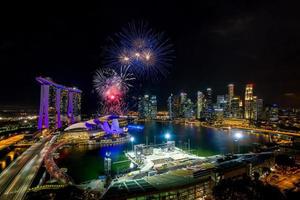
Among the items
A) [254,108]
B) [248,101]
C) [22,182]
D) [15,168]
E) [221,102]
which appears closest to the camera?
[22,182]

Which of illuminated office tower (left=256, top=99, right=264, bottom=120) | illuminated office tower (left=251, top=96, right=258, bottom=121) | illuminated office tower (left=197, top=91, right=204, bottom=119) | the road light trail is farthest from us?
illuminated office tower (left=197, top=91, right=204, bottom=119)

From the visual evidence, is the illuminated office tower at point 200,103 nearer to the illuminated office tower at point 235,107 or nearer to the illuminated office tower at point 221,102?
the illuminated office tower at point 221,102

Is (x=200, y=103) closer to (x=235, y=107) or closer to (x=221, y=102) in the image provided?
(x=221, y=102)

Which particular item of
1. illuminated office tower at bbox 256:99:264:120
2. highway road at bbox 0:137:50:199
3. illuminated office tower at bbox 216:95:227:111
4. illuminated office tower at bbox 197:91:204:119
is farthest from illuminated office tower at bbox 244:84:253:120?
highway road at bbox 0:137:50:199

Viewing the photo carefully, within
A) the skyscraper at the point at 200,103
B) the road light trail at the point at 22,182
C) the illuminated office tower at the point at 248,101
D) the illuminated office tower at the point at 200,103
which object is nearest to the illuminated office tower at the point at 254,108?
the illuminated office tower at the point at 248,101

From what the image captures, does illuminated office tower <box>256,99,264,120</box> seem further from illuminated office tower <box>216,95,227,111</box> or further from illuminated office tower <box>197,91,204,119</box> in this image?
illuminated office tower <box>197,91,204,119</box>

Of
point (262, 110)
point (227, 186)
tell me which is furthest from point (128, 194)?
point (262, 110)

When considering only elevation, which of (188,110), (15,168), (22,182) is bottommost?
(22,182)

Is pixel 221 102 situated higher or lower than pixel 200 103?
higher

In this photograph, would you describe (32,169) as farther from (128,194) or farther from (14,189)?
(128,194)

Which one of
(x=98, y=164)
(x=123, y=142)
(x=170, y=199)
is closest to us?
(x=170, y=199)

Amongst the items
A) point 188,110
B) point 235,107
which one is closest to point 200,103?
point 188,110
